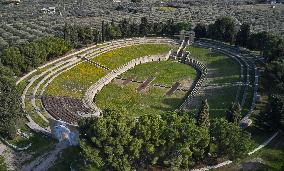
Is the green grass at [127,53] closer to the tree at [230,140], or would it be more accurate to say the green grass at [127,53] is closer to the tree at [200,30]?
the tree at [200,30]

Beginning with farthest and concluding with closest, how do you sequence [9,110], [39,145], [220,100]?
[220,100], [9,110], [39,145]

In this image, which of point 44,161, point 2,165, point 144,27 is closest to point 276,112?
point 44,161

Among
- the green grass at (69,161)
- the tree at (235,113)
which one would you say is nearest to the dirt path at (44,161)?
the green grass at (69,161)

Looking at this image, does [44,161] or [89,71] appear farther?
[89,71]

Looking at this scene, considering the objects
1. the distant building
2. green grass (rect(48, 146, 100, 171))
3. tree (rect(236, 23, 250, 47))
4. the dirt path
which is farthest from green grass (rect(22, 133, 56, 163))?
the distant building

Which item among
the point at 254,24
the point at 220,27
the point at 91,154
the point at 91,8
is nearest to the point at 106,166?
the point at 91,154

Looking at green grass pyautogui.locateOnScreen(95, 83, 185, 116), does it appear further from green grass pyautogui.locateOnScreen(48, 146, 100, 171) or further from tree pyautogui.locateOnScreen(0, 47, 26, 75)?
green grass pyautogui.locateOnScreen(48, 146, 100, 171)

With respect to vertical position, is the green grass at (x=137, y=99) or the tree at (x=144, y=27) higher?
the tree at (x=144, y=27)

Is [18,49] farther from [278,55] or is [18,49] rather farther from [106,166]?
[278,55]

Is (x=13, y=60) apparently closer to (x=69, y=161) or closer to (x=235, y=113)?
(x=69, y=161)
